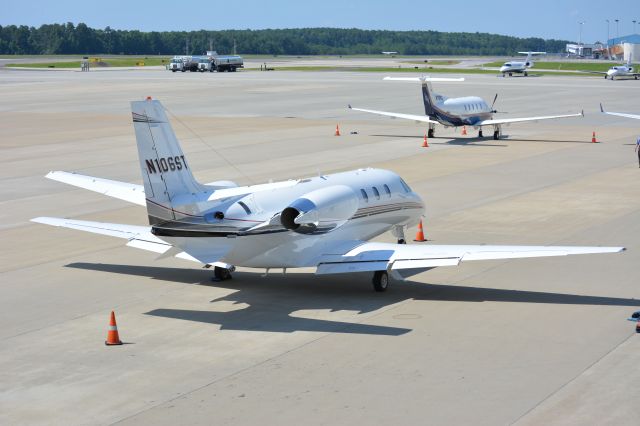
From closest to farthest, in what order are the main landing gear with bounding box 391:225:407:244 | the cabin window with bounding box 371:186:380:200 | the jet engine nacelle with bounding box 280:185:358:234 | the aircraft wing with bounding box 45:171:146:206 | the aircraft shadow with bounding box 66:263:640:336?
the aircraft shadow with bounding box 66:263:640:336 → the jet engine nacelle with bounding box 280:185:358:234 → the aircraft wing with bounding box 45:171:146:206 → the cabin window with bounding box 371:186:380:200 → the main landing gear with bounding box 391:225:407:244

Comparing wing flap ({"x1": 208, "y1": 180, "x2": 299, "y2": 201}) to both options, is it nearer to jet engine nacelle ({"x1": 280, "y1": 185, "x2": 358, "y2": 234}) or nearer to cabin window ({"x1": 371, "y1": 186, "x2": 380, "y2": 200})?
jet engine nacelle ({"x1": 280, "y1": 185, "x2": 358, "y2": 234})

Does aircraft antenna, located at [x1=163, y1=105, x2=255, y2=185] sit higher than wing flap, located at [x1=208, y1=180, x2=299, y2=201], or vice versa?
wing flap, located at [x1=208, y1=180, x2=299, y2=201]

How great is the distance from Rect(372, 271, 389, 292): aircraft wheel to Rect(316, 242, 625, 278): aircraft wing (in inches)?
26.8

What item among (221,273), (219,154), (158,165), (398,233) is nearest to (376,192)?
(398,233)

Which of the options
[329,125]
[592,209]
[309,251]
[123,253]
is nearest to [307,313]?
[309,251]

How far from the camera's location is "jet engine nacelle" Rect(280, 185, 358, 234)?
2200 cm

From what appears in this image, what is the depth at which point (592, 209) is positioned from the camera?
112ft

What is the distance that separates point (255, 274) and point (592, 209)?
14.0 meters

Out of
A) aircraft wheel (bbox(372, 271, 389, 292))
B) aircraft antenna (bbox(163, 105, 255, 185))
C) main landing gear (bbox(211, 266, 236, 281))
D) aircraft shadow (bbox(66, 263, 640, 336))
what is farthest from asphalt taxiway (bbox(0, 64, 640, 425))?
main landing gear (bbox(211, 266, 236, 281))

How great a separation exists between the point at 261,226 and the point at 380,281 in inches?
127

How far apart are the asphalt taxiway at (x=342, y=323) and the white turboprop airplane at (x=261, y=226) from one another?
976 millimetres

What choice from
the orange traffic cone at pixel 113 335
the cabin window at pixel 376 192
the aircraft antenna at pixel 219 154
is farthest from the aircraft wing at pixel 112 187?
the aircraft antenna at pixel 219 154

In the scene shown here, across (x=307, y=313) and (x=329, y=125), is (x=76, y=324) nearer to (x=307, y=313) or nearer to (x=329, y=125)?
(x=307, y=313)

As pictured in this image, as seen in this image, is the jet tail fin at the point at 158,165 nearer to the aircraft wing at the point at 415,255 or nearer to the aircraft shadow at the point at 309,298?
the aircraft shadow at the point at 309,298
